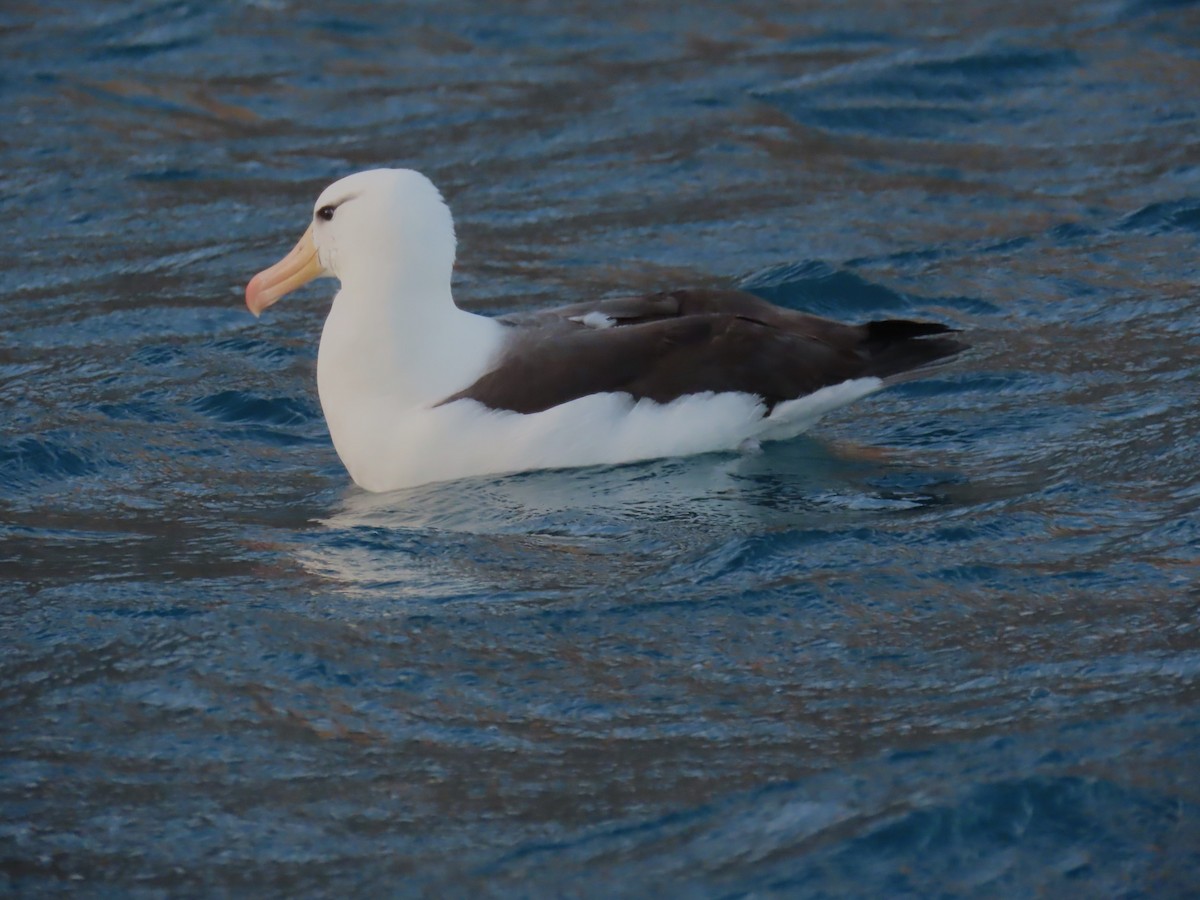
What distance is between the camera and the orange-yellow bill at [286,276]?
8430 millimetres

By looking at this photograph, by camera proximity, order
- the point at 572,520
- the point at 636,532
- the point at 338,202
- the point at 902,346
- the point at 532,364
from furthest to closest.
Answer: the point at 902,346, the point at 338,202, the point at 532,364, the point at 572,520, the point at 636,532

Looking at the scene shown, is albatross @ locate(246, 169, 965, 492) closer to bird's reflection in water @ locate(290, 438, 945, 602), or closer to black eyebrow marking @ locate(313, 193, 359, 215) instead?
black eyebrow marking @ locate(313, 193, 359, 215)

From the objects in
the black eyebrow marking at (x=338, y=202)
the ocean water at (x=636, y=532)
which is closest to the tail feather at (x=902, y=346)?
the ocean water at (x=636, y=532)

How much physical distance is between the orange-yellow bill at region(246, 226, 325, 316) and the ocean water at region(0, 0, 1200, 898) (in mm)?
765

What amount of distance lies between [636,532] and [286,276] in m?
2.38

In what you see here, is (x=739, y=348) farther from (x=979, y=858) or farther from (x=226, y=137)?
(x=226, y=137)

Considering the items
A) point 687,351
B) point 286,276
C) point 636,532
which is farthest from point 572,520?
point 286,276

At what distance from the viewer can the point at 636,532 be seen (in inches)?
286

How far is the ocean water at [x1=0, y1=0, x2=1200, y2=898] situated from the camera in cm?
512

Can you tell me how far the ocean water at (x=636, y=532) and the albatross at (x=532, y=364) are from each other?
18 cm

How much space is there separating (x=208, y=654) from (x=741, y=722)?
193 cm

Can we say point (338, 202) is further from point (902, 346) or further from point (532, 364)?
point (902, 346)

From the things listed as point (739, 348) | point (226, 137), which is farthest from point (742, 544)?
point (226, 137)

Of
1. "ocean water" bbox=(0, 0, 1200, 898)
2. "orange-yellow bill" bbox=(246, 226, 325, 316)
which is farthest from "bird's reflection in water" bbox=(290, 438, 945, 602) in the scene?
"orange-yellow bill" bbox=(246, 226, 325, 316)
